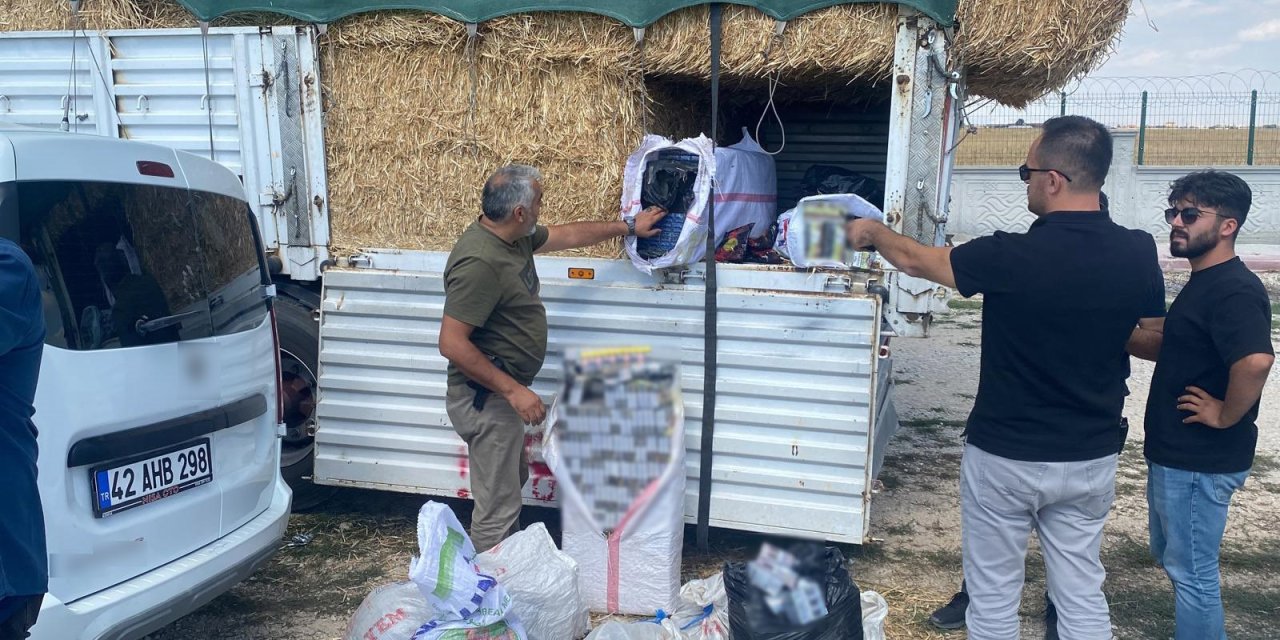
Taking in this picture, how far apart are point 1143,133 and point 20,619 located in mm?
17622

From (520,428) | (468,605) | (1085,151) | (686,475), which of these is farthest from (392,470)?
(1085,151)

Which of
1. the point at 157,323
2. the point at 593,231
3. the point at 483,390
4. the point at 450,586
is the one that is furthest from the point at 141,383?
the point at 593,231

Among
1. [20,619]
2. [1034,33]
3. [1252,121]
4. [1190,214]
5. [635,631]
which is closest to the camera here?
[20,619]

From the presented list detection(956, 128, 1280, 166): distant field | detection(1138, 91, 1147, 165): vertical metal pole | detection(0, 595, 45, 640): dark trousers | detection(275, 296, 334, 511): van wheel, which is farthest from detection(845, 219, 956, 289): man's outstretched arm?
detection(1138, 91, 1147, 165): vertical metal pole

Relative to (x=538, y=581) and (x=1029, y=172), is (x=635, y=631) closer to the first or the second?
(x=538, y=581)

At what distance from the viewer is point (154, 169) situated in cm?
323

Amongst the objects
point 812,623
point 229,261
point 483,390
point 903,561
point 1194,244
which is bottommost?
point 903,561

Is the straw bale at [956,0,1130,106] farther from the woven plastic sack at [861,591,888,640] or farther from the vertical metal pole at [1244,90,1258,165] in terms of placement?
the vertical metal pole at [1244,90,1258,165]

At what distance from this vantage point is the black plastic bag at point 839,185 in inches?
202

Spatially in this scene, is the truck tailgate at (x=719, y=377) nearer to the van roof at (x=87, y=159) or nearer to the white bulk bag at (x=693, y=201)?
the white bulk bag at (x=693, y=201)

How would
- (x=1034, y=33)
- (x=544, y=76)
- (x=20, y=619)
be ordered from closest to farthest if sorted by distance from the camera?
(x=20, y=619) → (x=1034, y=33) → (x=544, y=76)

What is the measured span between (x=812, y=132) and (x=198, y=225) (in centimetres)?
425

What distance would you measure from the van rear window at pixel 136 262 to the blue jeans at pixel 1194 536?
3.37 meters

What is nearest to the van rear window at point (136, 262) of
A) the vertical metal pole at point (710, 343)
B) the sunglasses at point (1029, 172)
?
the vertical metal pole at point (710, 343)
